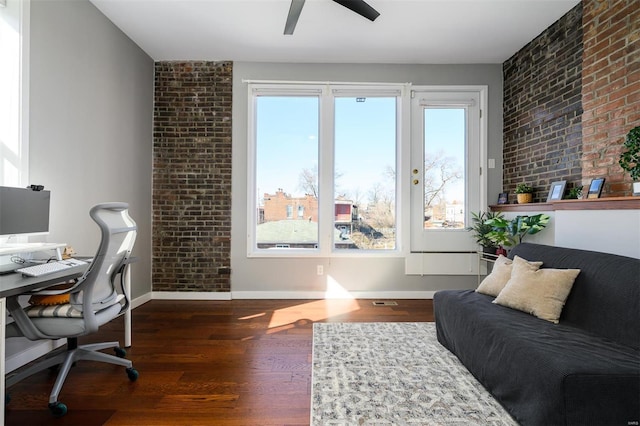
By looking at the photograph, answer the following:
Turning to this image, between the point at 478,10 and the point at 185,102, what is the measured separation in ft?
10.8

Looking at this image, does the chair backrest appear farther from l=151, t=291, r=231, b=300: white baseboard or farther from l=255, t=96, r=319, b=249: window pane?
l=255, t=96, r=319, b=249: window pane

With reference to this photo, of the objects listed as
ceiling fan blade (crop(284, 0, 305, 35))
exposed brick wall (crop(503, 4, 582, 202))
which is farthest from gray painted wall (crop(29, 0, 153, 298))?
exposed brick wall (crop(503, 4, 582, 202))

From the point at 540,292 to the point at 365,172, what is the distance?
2439 millimetres

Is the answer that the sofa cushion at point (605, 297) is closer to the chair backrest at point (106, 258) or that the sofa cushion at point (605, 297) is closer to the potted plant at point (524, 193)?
the potted plant at point (524, 193)

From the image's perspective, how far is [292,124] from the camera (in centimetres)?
A: 413

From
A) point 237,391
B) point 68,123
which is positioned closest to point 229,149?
point 68,123

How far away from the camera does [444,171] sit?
4.12m

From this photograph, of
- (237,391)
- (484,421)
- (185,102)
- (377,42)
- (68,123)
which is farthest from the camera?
(185,102)

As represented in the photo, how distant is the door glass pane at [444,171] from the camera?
4125 millimetres

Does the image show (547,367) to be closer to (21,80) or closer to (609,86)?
(609,86)

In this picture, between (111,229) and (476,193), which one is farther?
(476,193)

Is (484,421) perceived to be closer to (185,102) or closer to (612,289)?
(612,289)

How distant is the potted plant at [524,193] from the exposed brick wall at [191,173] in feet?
10.8

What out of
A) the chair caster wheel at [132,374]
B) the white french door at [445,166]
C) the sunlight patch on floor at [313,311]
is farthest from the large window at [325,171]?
the chair caster wheel at [132,374]
